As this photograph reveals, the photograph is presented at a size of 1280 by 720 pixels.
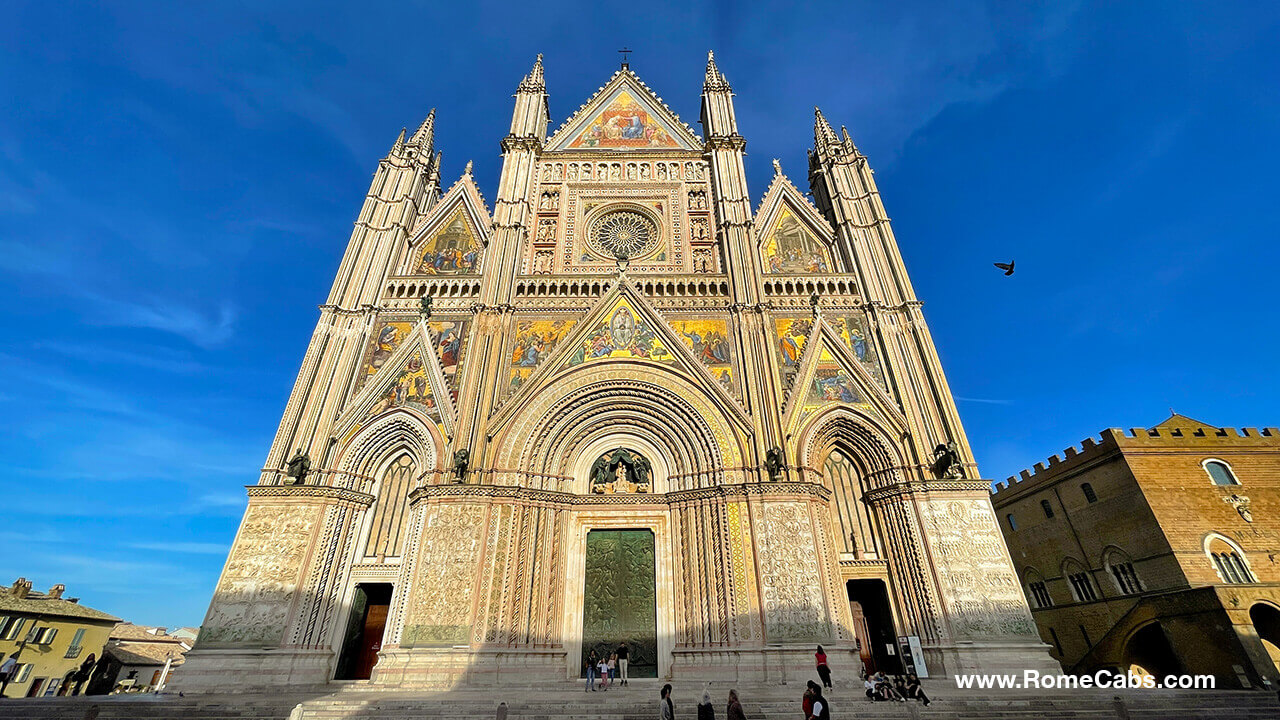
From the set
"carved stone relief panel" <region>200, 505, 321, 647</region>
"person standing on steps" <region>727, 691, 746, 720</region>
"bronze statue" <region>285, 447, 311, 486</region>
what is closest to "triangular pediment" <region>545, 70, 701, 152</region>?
"bronze statue" <region>285, 447, 311, 486</region>

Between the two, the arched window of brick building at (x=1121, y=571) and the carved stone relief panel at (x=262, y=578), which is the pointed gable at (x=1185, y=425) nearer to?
the arched window of brick building at (x=1121, y=571)

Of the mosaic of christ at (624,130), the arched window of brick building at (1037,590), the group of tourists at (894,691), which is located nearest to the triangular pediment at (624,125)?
the mosaic of christ at (624,130)

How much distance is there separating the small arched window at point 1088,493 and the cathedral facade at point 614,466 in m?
12.5

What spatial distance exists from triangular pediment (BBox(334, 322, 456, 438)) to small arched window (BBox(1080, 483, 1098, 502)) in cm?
2564

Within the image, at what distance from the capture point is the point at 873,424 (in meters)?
16.0

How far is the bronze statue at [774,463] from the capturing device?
1468 centimetres

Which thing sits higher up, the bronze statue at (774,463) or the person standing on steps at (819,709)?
the bronze statue at (774,463)

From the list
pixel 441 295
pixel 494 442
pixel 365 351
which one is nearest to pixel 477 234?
pixel 441 295

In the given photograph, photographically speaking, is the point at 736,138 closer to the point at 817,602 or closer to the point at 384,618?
the point at 817,602

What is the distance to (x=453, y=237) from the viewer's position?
20656 mm

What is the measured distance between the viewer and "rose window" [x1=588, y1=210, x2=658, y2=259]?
20.8 meters

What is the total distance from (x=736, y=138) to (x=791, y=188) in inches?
127

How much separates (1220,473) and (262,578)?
33129 millimetres

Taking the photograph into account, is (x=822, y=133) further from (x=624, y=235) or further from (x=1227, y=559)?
(x=1227, y=559)
